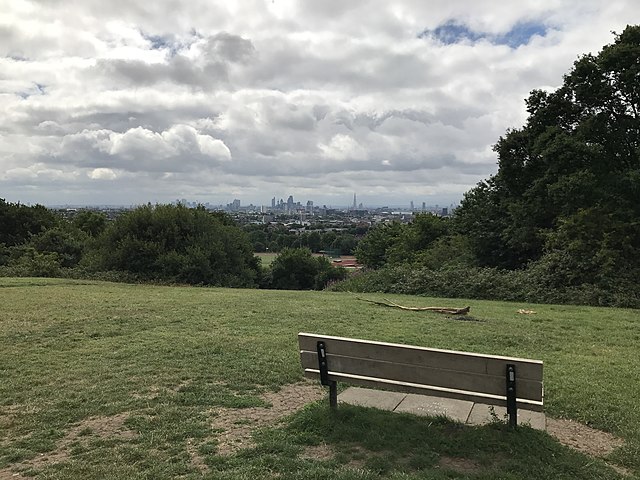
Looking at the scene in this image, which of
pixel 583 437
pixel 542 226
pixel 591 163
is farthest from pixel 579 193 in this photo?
pixel 583 437

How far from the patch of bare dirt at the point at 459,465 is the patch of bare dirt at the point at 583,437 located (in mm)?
1119

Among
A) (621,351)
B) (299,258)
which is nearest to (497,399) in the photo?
(621,351)

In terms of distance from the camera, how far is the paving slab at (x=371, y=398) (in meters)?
5.17

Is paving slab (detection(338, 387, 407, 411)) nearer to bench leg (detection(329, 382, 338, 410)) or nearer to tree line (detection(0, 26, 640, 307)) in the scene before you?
bench leg (detection(329, 382, 338, 410))

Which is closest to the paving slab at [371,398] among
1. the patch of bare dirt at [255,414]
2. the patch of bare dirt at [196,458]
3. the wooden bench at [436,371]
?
the patch of bare dirt at [255,414]

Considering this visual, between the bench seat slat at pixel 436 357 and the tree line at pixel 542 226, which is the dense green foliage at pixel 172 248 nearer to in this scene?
the tree line at pixel 542 226

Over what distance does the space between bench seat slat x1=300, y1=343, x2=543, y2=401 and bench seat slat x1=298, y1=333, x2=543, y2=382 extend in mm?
27

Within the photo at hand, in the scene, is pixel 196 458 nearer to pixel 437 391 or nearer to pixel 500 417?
pixel 437 391

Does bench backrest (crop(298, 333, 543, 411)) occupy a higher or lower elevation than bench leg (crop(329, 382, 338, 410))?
higher

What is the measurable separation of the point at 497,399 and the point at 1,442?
14.1 feet

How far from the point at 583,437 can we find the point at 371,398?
199 cm

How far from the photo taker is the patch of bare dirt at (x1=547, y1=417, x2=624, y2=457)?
4.36m

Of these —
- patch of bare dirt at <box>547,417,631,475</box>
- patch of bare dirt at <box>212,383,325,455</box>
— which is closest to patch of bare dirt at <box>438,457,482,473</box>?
patch of bare dirt at <box>547,417,631,475</box>

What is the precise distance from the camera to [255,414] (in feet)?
17.1
